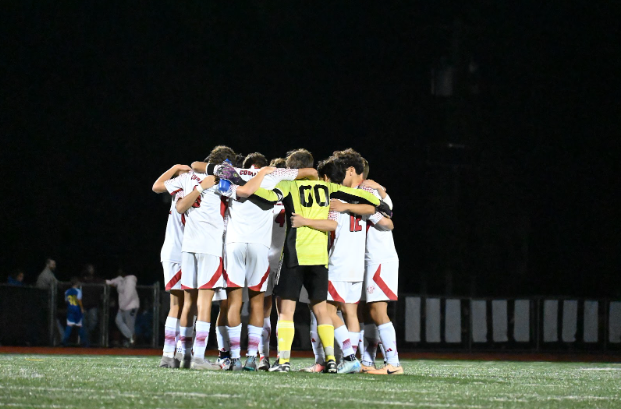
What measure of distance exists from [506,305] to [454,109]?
453cm

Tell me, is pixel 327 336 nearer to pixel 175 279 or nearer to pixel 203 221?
pixel 203 221

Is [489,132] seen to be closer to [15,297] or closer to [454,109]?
[454,109]

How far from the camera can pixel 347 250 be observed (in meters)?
8.38

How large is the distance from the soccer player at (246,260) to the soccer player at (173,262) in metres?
0.51

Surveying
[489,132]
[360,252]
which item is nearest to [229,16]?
[489,132]

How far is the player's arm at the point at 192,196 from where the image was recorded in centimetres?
811

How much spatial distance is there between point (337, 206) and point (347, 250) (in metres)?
0.46

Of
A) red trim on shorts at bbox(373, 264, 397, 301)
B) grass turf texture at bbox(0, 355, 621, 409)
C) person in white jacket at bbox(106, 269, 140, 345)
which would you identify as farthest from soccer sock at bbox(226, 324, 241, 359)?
person in white jacket at bbox(106, 269, 140, 345)

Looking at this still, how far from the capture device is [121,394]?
5434mm

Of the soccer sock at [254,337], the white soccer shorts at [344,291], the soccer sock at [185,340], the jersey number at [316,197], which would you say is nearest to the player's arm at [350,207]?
the jersey number at [316,197]

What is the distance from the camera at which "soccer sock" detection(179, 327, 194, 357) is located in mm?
8414

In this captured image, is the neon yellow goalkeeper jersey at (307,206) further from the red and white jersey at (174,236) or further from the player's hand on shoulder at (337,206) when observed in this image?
the red and white jersey at (174,236)

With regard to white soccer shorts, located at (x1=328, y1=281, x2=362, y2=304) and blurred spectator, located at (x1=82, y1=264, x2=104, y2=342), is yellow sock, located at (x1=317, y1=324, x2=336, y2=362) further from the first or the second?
blurred spectator, located at (x1=82, y1=264, x2=104, y2=342)

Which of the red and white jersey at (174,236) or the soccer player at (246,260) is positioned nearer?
the soccer player at (246,260)
